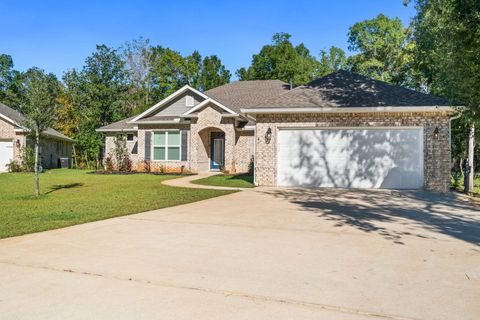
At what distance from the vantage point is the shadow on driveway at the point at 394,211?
7469 mm

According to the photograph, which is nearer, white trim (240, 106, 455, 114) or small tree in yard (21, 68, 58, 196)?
small tree in yard (21, 68, 58, 196)

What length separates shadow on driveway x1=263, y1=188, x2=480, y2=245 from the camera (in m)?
7.47

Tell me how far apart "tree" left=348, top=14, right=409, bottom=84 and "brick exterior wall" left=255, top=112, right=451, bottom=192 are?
71.9 ft

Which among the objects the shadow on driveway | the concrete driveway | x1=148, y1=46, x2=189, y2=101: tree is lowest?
the shadow on driveway

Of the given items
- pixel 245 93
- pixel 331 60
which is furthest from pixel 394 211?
pixel 331 60

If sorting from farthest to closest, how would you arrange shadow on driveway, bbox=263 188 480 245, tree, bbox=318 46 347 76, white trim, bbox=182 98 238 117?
1. tree, bbox=318 46 347 76
2. white trim, bbox=182 98 238 117
3. shadow on driveway, bbox=263 188 480 245

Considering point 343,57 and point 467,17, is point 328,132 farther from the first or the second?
point 343,57

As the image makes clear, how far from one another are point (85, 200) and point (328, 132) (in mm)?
9422

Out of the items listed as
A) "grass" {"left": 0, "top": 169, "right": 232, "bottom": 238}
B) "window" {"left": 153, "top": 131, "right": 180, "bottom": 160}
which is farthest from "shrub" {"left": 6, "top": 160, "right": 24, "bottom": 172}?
"grass" {"left": 0, "top": 169, "right": 232, "bottom": 238}

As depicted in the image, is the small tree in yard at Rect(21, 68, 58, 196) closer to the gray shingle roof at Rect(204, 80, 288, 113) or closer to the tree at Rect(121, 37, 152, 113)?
the gray shingle roof at Rect(204, 80, 288, 113)

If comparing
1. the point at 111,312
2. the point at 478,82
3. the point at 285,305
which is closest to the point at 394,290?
the point at 285,305

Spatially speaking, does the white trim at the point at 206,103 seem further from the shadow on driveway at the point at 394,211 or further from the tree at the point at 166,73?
the tree at the point at 166,73

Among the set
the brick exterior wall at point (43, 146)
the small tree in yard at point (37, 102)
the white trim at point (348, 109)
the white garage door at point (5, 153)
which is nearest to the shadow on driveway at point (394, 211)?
the white trim at point (348, 109)

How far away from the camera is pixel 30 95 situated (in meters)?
12.5
